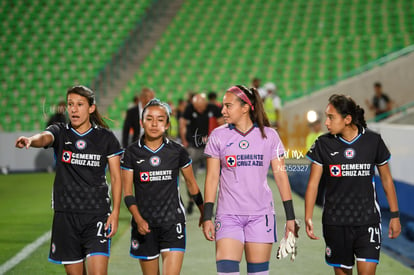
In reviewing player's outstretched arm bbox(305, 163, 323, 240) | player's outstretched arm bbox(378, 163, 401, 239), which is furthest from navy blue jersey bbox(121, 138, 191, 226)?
player's outstretched arm bbox(378, 163, 401, 239)

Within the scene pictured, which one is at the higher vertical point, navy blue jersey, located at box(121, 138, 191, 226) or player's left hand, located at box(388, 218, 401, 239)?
navy blue jersey, located at box(121, 138, 191, 226)

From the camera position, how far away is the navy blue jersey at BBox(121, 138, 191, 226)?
4.75m

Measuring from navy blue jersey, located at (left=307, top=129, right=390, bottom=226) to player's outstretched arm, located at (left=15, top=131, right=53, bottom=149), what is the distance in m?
2.03

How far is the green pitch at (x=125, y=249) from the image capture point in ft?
22.5

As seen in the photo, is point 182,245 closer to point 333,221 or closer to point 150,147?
point 150,147

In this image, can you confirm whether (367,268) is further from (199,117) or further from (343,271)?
(199,117)

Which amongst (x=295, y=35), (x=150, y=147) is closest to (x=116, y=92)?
(x=295, y=35)

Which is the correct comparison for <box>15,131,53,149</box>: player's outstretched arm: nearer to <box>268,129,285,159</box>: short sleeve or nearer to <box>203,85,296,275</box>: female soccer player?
<box>203,85,296,275</box>: female soccer player

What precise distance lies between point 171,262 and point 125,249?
11.3 ft

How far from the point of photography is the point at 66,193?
15.5ft

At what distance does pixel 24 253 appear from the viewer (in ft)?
25.5

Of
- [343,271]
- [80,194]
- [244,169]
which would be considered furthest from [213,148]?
A: [343,271]

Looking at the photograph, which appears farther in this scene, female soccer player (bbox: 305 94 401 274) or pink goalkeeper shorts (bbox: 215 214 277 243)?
female soccer player (bbox: 305 94 401 274)

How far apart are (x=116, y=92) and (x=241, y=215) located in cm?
2028
